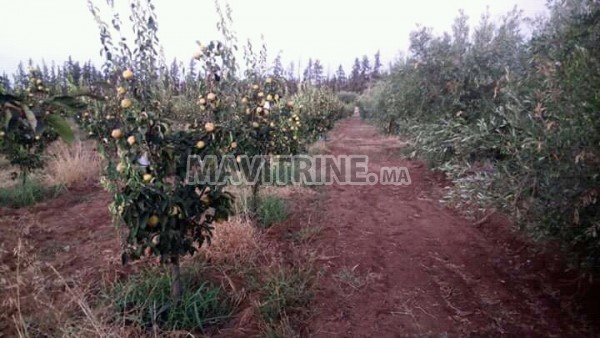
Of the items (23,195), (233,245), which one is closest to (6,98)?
(233,245)

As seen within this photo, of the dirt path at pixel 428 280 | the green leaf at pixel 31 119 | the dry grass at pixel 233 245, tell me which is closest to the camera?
the green leaf at pixel 31 119

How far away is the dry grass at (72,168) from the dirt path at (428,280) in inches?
183

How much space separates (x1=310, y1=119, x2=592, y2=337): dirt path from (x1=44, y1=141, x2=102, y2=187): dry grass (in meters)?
4.66

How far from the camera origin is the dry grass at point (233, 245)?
3008 millimetres

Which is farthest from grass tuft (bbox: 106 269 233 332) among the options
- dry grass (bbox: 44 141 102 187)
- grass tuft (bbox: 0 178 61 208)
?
dry grass (bbox: 44 141 102 187)

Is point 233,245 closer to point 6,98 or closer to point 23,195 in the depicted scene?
point 6,98

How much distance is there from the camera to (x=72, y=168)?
238 inches

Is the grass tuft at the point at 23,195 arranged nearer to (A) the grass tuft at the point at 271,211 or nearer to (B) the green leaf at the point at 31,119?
(A) the grass tuft at the point at 271,211

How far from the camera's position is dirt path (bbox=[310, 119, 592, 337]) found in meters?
2.40

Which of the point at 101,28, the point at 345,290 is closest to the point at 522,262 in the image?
the point at 345,290

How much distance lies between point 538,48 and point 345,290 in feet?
9.70

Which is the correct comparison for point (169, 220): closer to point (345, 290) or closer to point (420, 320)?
point (345, 290)

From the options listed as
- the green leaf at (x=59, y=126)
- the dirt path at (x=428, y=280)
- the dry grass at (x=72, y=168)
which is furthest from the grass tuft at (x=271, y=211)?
→ the dry grass at (x=72, y=168)

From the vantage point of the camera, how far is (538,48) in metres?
3.18
